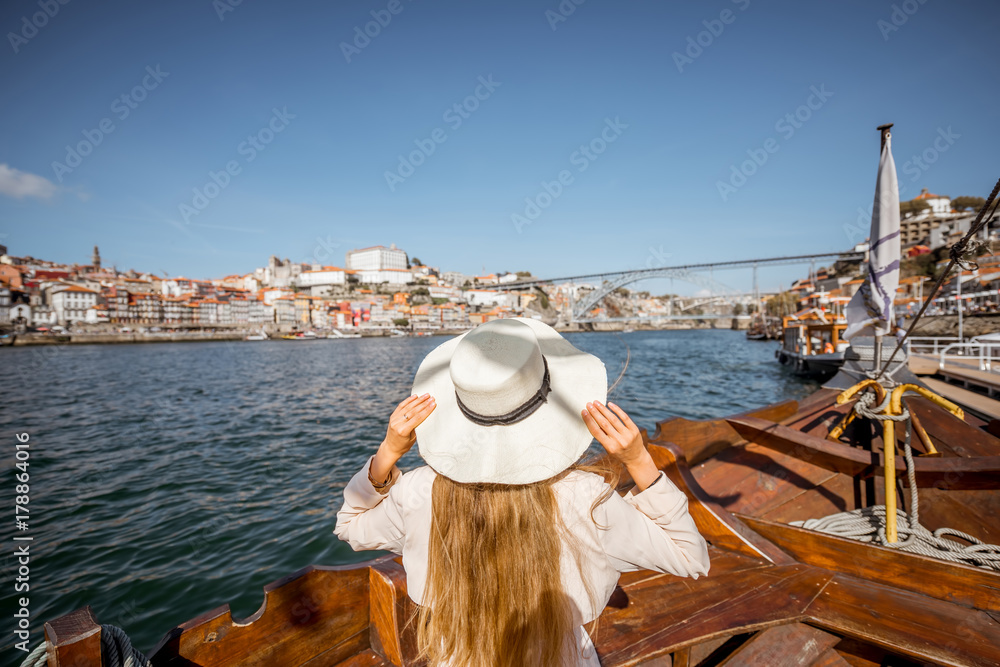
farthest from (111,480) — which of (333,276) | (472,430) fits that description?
(333,276)

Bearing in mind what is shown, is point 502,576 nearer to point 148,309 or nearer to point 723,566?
point 723,566

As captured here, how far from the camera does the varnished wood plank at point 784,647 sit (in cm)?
150

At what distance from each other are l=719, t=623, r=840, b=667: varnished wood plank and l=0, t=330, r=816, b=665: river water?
12.0 feet

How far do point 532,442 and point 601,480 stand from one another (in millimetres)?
175

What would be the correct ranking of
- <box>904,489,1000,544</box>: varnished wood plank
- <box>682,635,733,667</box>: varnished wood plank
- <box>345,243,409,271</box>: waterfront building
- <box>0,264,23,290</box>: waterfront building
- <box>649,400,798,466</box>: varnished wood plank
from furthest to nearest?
<box>345,243,409,271</box>: waterfront building, <box>0,264,23,290</box>: waterfront building, <box>649,400,798,466</box>: varnished wood plank, <box>904,489,1000,544</box>: varnished wood plank, <box>682,635,733,667</box>: varnished wood plank

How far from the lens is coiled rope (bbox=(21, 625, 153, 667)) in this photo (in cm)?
97

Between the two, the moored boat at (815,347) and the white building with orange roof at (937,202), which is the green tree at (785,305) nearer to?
the white building with orange roof at (937,202)

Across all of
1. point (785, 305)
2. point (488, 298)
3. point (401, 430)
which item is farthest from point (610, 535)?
point (488, 298)

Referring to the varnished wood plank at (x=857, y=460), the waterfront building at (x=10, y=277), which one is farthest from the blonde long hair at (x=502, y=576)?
the waterfront building at (x=10, y=277)

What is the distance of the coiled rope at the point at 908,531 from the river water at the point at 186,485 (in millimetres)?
3973

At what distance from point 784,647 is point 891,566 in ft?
2.38

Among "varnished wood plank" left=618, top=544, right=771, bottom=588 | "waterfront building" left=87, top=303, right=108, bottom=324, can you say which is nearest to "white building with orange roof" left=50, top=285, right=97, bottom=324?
"waterfront building" left=87, top=303, right=108, bottom=324

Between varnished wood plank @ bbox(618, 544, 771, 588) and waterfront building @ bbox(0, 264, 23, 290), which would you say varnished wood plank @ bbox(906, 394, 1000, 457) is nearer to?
varnished wood plank @ bbox(618, 544, 771, 588)

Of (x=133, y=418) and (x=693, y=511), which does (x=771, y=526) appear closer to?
(x=693, y=511)
